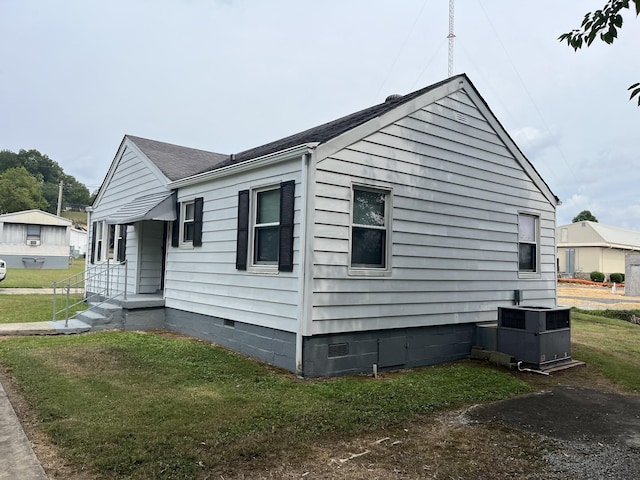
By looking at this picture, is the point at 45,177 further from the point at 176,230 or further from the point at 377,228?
the point at 377,228

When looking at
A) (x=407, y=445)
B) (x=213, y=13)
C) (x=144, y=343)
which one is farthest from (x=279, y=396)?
(x=213, y=13)

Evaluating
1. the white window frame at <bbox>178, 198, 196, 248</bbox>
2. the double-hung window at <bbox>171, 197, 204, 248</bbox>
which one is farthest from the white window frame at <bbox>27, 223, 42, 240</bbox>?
the white window frame at <bbox>178, 198, 196, 248</bbox>

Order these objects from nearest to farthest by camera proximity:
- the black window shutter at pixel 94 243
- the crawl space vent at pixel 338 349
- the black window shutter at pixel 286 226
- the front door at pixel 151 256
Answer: the crawl space vent at pixel 338 349, the black window shutter at pixel 286 226, the front door at pixel 151 256, the black window shutter at pixel 94 243

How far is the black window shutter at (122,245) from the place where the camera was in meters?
11.9

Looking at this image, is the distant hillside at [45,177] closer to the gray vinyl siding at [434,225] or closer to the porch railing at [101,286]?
the porch railing at [101,286]

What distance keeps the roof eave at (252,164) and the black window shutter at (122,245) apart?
9.39ft

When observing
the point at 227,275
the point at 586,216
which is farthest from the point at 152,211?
the point at 586,216

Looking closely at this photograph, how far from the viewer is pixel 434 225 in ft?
25.4

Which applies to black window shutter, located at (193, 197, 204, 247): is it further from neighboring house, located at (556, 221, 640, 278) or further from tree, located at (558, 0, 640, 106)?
neighboring house, located at (556, 221, 640, 278)

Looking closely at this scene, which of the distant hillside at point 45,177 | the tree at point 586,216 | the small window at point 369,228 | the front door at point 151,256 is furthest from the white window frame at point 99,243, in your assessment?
the tree at point 586,216

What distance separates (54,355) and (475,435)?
624 cm

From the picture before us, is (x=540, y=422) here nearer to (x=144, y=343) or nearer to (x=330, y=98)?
(x=144, y=343)

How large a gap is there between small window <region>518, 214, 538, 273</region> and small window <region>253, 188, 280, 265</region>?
5.26m

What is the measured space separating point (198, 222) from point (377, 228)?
155 inches
